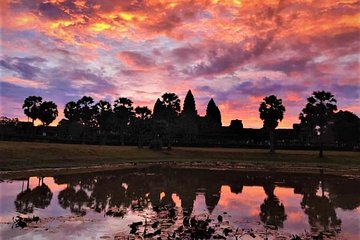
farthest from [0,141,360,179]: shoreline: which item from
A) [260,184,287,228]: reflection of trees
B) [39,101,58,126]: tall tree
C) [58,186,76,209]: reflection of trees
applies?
[39,101,58,126]: tall tree

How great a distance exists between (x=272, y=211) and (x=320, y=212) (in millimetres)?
2640

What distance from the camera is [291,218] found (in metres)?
20.0

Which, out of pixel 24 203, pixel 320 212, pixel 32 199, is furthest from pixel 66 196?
pixel 320 212

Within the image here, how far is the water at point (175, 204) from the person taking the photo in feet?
54.2

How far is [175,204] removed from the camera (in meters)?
23.7

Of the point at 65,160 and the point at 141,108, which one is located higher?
the point at 141,108

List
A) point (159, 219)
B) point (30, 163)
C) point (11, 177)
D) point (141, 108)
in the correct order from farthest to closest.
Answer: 1. point (141, 108)
2. point (30, 163)
3. point (11, 177)
4. point (159, 219)

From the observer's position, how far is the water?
16516 mm

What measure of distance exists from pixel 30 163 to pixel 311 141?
7893cm

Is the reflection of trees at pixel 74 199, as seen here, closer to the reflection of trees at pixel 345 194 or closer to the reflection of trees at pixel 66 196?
the reflection of trees at pixel 66 196

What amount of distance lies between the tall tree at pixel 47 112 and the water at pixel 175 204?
299 feet

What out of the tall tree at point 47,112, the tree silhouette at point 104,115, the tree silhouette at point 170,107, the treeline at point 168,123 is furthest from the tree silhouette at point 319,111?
the tall tree at point 47,112

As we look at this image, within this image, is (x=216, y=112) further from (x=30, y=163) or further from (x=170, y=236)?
(x=170, y=236)

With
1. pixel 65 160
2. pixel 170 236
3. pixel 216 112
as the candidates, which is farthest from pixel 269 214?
pixel 216 112
